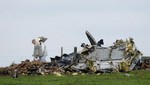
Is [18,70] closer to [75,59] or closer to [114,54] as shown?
[75,59]

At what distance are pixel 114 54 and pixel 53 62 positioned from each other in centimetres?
462

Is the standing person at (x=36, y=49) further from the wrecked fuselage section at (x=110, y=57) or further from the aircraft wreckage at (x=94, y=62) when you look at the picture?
the wrecked fuselage section at (x=110, y=57)

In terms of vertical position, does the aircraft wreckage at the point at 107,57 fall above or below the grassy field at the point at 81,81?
above

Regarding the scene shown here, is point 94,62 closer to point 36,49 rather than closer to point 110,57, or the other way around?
point 110,57

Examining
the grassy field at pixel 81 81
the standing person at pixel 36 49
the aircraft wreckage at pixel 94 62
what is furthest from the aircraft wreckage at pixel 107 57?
the grassy field at pixel 81 81

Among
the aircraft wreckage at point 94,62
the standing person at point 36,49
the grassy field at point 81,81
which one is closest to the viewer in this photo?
the grassy field at point 81,81

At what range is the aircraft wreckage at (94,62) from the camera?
112 feet

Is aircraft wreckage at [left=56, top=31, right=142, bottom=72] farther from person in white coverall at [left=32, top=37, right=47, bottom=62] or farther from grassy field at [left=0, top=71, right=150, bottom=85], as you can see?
grassy field at [left=0, top=71, right=150, bottom=85]

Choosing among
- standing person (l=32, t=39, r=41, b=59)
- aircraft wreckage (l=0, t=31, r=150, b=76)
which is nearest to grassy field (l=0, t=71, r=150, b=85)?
aircraft wreckage (l=0, t=31, r=150, b=76)

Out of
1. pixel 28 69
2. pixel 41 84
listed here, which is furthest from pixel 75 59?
pixel 41 84

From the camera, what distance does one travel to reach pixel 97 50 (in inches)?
1412

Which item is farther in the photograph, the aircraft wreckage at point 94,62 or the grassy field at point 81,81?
the aircraft wreckage at point 94,62

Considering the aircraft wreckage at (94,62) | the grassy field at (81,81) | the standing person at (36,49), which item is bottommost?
the grassy field at (81,81)

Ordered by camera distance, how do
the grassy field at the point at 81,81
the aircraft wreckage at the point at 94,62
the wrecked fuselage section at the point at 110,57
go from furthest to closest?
1. the wrecked fuselage section at the point at 110,57
2. the aircraft wreckage at the point at 94,62
3. the grassy field at the point at 81,81
